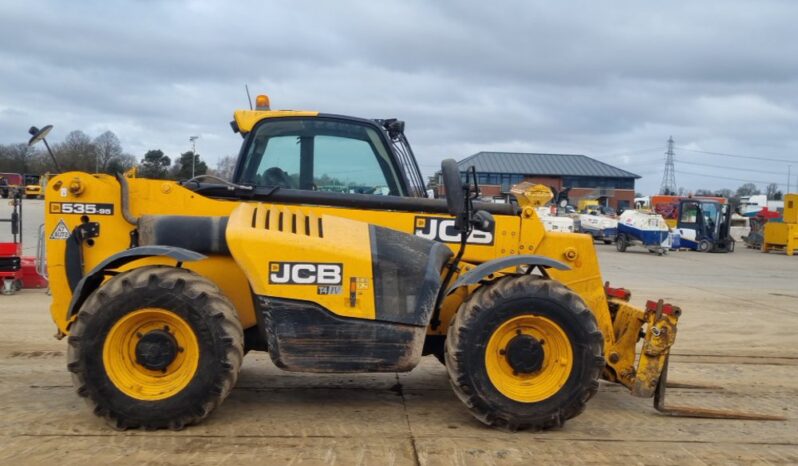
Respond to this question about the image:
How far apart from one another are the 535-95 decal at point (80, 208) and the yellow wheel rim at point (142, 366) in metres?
1.03

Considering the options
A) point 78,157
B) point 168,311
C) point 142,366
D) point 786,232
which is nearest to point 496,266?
point 168,311

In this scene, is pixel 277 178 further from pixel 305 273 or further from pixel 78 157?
Answer: pixel 78 157

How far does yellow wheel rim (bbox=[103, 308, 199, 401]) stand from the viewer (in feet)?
15.1

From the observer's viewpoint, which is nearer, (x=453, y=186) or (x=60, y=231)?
(x=453, y=186)

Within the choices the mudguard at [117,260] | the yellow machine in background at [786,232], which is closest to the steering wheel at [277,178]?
the mudguard at [117,260]

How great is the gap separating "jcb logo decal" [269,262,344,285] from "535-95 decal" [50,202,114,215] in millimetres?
1514

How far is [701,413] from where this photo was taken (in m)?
5.41

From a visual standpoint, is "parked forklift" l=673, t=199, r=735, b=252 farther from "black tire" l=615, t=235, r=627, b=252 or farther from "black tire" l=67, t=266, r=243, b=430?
"black tire" l=67, t=266, r=243, b=430

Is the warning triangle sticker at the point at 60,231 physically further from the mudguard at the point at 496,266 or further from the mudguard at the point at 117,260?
the mudguard at the point at 496,266

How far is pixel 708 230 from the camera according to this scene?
33.7 meters

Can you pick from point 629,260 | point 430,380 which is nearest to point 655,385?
point 430,380

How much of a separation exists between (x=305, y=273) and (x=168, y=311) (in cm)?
92

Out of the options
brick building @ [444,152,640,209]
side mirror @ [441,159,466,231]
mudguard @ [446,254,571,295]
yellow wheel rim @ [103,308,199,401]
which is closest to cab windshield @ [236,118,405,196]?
side mirror @ [441,159,466,231]

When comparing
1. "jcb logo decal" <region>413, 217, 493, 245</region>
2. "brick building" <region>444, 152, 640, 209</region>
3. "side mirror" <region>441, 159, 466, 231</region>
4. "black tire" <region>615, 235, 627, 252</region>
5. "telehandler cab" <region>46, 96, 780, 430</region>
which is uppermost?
"brick building" <region>444, 152, 640, 209</region>
